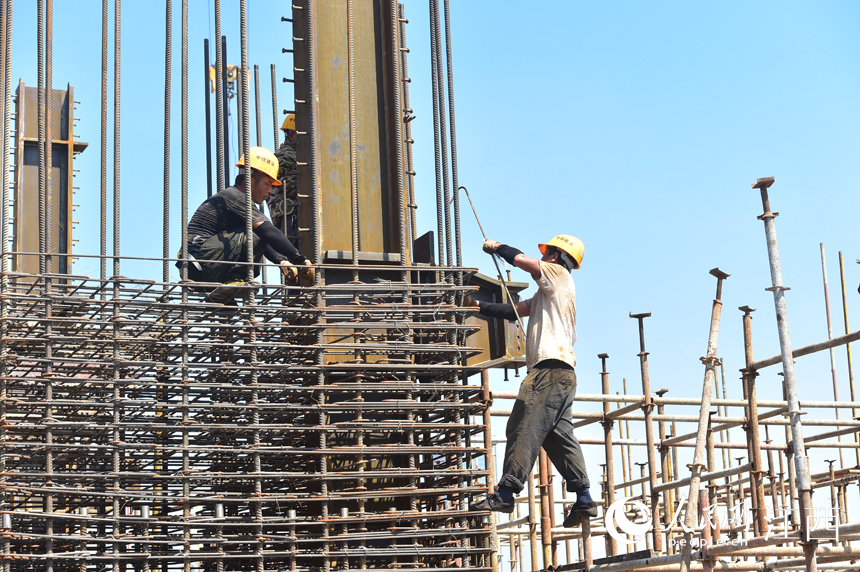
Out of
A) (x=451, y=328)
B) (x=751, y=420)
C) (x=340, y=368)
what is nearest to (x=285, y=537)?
(x=340, y=368)

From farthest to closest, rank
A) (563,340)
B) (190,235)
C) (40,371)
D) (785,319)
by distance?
(190,235) → (563,340) → (40,371) → (785,319)

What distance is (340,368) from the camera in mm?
11016

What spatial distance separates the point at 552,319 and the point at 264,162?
12.2 ft

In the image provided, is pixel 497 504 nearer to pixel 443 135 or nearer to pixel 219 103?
pixel 443 135

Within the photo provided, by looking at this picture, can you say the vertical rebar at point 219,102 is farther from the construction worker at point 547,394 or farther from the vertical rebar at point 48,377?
the construction worker at point 547,394

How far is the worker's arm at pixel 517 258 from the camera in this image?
36.9 feet

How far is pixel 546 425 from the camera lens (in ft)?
36.4

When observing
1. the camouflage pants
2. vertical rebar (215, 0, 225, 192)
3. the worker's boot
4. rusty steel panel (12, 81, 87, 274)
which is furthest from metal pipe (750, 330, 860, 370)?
rusty steel panel (12, 81, 87, 274)

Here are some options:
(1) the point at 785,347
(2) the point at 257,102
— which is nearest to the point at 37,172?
(2) the point at 257,102

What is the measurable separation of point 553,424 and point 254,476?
2.99 metres

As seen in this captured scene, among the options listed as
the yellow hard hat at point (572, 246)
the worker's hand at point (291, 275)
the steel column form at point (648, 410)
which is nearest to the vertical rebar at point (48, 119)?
the worker's hand at point (291, 275)

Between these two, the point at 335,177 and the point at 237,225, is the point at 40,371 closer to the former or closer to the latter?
the point at 237,225

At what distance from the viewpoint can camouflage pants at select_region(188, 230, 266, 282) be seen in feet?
38.0

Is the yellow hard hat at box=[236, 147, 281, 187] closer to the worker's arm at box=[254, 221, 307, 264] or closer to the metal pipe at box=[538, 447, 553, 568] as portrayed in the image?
the worker's arm at box=[254, 221, 307, 264]
